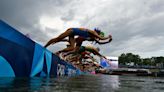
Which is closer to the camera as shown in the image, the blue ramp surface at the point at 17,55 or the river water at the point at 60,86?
the river water at the point at 60,86

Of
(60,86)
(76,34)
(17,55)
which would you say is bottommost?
(60,86)

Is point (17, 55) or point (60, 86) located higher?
point (17, 55)

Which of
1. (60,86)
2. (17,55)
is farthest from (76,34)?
(60,86)

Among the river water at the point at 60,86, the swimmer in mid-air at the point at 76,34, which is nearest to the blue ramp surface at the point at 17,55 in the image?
the river water at the point at 60,86

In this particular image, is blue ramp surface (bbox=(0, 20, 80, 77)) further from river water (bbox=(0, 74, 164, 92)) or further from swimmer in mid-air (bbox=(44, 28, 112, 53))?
swimmer in mid-air (bbox=(44, 28, 112, 53))

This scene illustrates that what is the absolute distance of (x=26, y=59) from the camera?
52.9 ft

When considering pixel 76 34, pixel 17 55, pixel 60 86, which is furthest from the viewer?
pixel 76 34

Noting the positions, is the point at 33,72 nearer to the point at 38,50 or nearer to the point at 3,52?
the point at 38,50

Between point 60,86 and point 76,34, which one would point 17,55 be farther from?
point 76,34

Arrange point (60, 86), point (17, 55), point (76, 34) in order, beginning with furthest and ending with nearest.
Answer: point (76, 34)
point (17, 55)
point (60, 86)

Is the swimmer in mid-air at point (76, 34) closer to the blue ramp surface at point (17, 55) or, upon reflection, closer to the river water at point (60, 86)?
the blue ramp surface at point (17, 55)

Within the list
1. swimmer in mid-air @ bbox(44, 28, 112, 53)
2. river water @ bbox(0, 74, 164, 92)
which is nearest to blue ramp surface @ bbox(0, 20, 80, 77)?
river water @ bbox(0, 74, 164, 92)

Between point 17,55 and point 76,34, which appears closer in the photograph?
point 17,55

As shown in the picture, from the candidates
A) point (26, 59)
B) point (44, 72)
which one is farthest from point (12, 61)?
point (44, 72)
